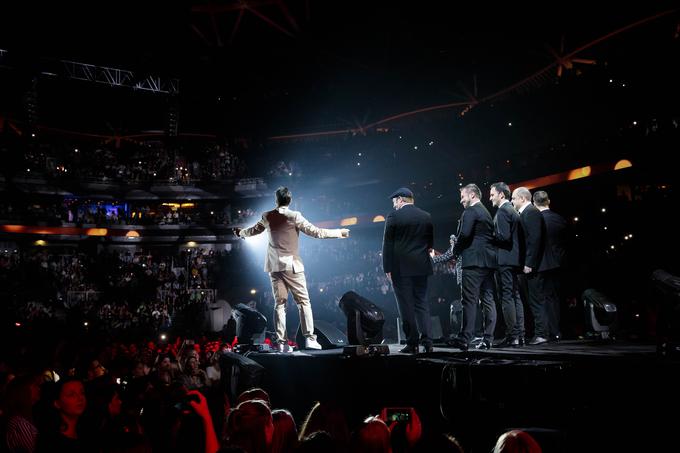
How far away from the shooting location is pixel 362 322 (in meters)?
6.62

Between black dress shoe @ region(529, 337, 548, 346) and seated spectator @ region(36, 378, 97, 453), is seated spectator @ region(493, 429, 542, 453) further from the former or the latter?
black dress shoe @ region(529, 337, 548, 346)

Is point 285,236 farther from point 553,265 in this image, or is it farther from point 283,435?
point 283,435

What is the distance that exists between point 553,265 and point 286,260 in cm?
368

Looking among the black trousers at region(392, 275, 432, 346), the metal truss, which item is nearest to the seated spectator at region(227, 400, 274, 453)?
the black trousers at region(392, 275, 432, 346)

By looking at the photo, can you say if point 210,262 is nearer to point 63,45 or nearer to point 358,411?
point 63,45

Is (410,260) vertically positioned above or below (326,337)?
above

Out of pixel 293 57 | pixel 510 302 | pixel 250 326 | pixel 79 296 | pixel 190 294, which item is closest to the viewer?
pixel 510 302

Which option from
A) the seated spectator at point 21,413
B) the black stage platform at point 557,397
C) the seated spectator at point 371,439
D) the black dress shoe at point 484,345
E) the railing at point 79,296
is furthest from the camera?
the railing at point 79,296

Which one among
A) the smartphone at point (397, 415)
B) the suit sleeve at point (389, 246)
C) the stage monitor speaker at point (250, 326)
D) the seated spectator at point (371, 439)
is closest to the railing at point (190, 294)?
the stage monitor speaker at point (250, 326)

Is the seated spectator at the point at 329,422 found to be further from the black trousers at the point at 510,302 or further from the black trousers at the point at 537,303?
the black trousers at the point at 537,303

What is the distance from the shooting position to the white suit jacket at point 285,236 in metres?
6.76

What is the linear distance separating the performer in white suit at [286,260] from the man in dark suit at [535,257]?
2.48 metres

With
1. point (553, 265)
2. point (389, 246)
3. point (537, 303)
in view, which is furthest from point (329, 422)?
point (553, 265)

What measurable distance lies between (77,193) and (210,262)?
34.5 feet
